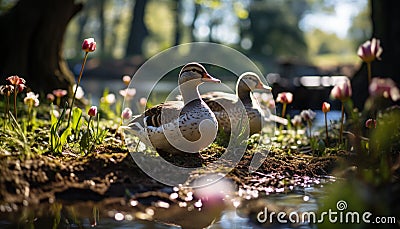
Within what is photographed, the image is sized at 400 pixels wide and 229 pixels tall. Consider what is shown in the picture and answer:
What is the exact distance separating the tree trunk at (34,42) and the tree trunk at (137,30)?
36525mm

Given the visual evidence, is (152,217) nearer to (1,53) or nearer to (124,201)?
(124,201)

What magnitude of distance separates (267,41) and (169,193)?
120 ft

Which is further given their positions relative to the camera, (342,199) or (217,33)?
(217,33)

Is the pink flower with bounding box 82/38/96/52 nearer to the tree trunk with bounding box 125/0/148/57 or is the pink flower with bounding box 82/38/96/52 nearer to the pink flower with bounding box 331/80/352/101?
the pink flower with bounding box 331/80/352/101

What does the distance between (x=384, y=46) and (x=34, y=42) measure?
670cm

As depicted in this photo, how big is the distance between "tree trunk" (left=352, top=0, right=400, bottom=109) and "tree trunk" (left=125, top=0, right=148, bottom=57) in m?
36.8

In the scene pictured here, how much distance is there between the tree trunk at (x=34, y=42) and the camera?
34.5 feet

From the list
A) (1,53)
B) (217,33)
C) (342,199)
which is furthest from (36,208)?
(217,33)

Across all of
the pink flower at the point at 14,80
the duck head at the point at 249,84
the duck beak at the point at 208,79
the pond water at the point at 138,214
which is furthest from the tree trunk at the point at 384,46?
the pink flower at the point at 14,80

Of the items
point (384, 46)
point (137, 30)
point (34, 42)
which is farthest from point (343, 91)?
point (137, 30)

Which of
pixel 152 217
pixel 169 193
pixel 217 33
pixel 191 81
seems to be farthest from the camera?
pixel 217 33

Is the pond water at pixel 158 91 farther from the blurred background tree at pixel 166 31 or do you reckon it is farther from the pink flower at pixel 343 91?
the pink flower at pixel 343 91

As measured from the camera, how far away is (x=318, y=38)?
253 feet

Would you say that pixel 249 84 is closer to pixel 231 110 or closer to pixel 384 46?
pixel 231 110
